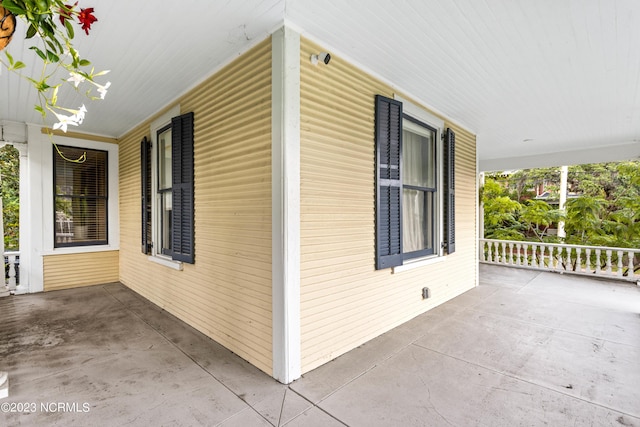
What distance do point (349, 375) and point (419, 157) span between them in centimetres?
287

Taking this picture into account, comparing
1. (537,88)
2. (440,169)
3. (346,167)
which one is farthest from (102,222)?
(537,88)

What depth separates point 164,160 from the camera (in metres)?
4.23

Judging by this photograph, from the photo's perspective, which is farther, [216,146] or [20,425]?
[216,146]

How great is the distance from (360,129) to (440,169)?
6.14 ft

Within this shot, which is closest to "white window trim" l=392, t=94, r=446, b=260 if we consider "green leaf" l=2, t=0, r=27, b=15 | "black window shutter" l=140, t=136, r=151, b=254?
"green leaf" l=2, t=0, r=27, b=15

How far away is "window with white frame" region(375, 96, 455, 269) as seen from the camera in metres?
3.11

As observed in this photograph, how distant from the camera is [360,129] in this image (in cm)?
291

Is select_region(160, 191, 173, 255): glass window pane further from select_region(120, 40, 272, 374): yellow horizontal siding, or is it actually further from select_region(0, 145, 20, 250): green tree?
select_region(0, 145, 20, 250): green tree

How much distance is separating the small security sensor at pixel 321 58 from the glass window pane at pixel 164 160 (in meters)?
2.59

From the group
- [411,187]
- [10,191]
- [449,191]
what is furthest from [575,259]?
[10,191]

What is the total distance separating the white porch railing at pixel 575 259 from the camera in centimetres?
590

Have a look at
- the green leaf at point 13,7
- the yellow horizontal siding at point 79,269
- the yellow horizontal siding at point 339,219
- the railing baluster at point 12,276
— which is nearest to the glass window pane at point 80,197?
the yellow horizontal siding at point 79,269

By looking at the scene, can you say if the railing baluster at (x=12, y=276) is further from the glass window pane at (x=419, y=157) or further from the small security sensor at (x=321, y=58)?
the glass window pane at (x=419, y=157)

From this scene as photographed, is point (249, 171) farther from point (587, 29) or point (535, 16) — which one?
point (587, 29)
